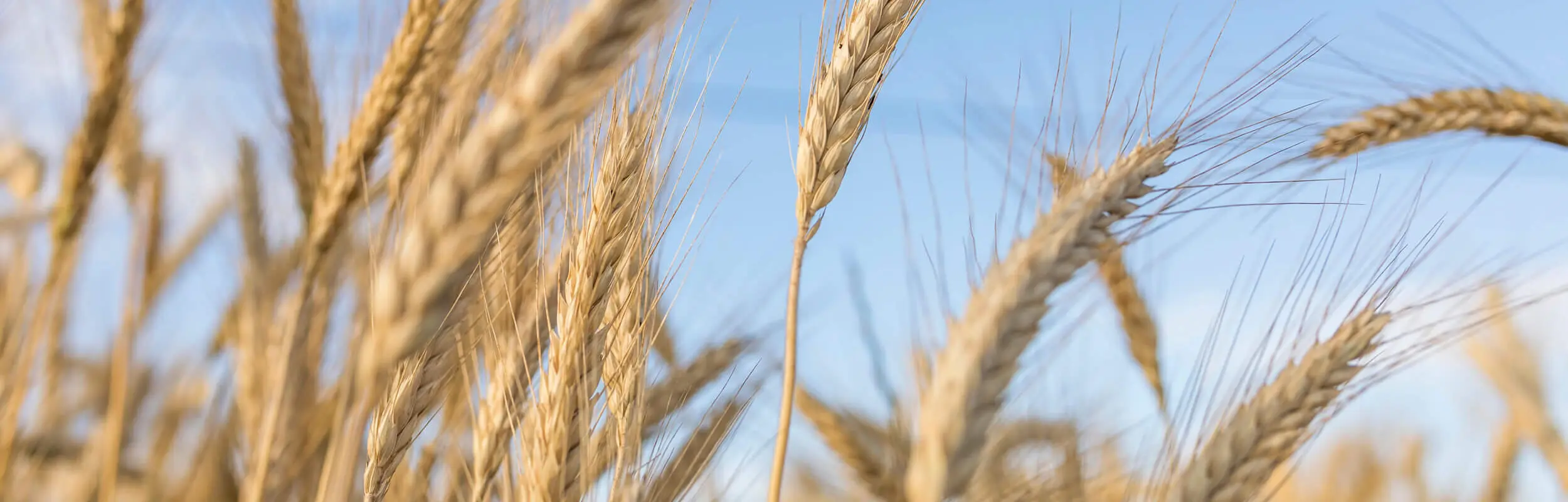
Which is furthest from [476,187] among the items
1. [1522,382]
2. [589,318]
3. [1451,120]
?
[1522,382]

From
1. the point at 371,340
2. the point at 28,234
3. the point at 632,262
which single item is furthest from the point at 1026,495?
the point at 28,234

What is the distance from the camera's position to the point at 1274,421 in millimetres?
977

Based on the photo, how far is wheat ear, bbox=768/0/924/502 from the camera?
825mm

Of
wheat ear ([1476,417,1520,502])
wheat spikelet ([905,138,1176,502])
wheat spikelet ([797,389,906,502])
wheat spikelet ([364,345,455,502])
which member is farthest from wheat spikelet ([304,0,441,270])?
wheat ear ([1476,417,1520,502])

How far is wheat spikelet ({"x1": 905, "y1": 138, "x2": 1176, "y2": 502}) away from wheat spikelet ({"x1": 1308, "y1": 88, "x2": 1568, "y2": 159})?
0.80 m

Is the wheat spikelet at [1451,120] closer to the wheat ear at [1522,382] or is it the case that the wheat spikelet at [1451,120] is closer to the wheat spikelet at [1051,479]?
the wheat spikelet at [1051,479]

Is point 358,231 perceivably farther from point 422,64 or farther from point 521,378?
point 521,378

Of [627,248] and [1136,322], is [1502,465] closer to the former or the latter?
[1136,322]

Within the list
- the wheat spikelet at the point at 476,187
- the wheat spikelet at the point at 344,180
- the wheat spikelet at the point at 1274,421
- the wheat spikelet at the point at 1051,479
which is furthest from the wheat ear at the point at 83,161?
the wheat spikelet at the point at 1274,421

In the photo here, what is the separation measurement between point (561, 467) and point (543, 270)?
7.8 inches

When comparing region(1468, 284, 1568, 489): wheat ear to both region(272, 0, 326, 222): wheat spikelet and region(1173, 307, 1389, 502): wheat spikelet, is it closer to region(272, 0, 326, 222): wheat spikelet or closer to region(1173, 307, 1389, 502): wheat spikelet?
region(1173, 307, 1389, 502): wheat spikelet

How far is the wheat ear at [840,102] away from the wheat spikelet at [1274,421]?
0.45 metres

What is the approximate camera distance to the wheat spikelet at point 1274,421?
3.01 feet

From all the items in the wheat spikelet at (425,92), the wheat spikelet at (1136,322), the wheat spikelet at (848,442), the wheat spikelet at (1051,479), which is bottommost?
the wheat spikelet at (1051,479)
